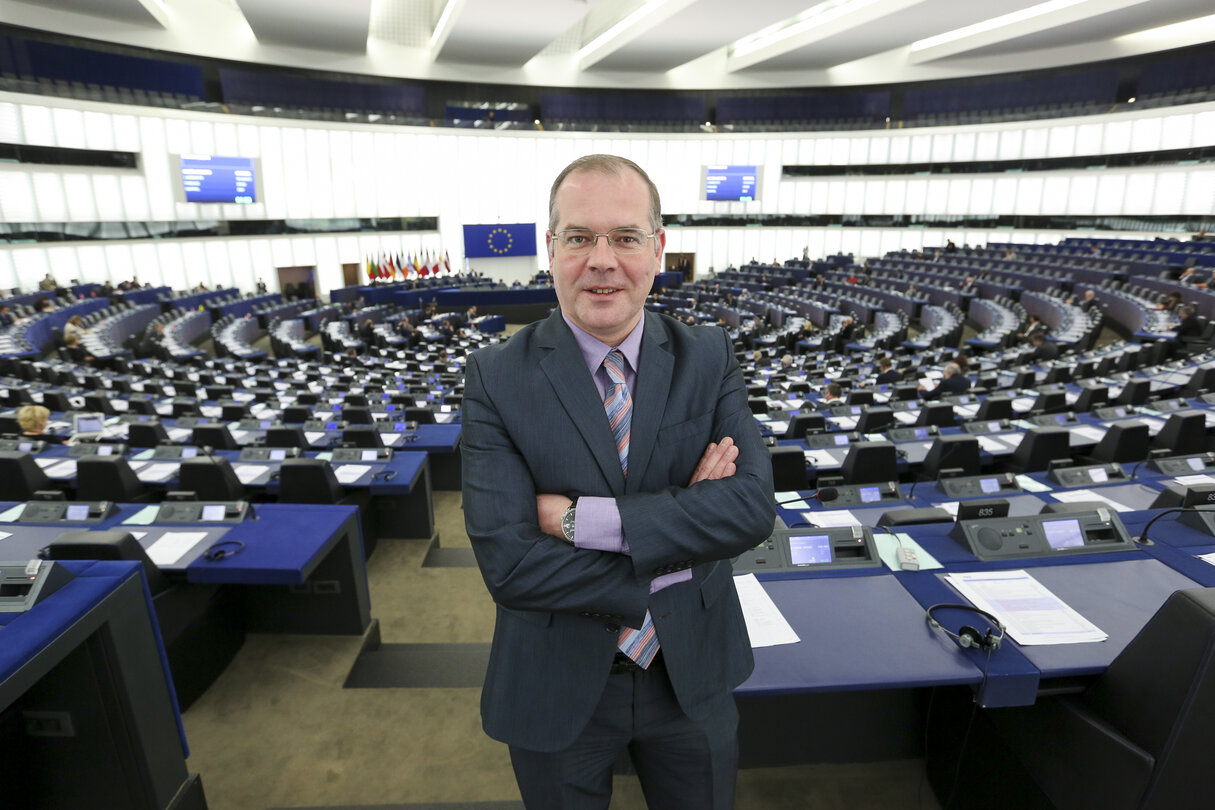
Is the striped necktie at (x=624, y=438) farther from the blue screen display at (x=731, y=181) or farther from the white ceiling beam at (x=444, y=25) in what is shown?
the blue screen display at (x=731, y=181)

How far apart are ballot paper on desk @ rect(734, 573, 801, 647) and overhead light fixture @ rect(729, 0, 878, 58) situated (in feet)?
81.0

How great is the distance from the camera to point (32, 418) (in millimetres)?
5461

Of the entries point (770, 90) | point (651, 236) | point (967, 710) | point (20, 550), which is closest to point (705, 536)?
point (651, 236)

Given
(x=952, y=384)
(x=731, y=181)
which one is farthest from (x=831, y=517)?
(x=731, y=181)

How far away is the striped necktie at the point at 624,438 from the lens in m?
1.41

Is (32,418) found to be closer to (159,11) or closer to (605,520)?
(605,520)

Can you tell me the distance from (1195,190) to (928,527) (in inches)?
1174

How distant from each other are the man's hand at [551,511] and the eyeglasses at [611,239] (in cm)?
57

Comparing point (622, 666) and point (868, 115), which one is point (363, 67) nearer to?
point (868, 115)

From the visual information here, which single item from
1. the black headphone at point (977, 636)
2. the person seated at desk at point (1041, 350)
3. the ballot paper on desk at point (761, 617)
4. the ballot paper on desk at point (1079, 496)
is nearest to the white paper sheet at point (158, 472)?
the ballot paper on desk at point (761, 617)

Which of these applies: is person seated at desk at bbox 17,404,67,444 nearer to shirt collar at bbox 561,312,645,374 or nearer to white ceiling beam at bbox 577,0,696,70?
shirt collar at bbox 561,312,645,374

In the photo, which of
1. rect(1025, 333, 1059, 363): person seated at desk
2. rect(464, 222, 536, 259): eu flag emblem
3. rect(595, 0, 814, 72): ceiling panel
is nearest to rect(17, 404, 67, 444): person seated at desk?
rect(1025, 333, 1059, 363): person seated at desk

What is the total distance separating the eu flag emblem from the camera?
3084cm

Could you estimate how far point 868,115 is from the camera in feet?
109
